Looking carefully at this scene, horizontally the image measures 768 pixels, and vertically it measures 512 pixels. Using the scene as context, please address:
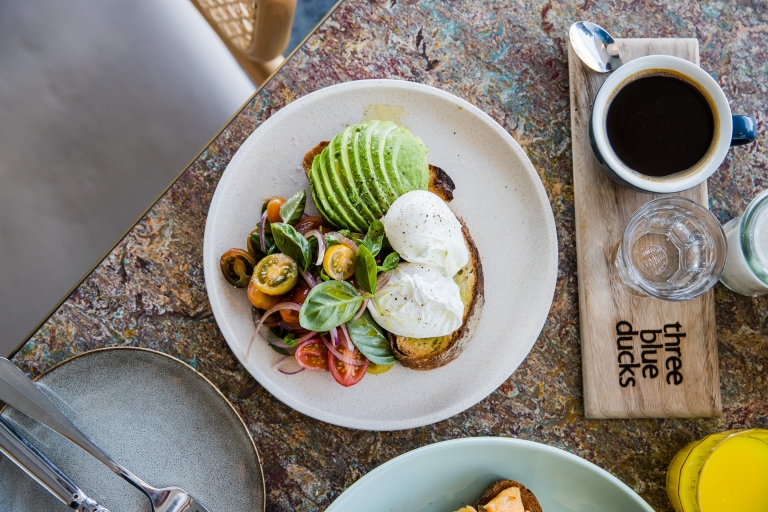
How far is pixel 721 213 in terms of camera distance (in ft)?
5.18

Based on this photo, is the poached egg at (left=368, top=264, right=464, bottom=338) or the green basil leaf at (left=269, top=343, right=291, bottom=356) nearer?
the poached egg at (left=368, top=264, right=464, bottom=338)

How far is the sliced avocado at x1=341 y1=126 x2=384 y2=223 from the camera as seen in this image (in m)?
1.35

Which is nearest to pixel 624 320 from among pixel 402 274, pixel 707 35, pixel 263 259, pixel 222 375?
pixel 402 274

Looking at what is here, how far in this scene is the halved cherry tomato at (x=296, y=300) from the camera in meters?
1.36

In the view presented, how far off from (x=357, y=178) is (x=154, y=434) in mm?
826

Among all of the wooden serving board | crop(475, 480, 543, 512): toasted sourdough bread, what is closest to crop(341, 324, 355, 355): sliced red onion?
crop(475, 480, 543, 512): toasted sourdough bread

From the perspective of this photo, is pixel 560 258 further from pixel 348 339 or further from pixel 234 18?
pixel 234 18

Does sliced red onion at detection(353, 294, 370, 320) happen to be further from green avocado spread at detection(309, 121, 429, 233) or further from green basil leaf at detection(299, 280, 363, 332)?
green avocado spread at detection(309, 121, 429, 233)

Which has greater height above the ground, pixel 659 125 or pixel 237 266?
pixel 237 266

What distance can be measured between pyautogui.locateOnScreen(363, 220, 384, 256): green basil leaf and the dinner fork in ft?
2.52

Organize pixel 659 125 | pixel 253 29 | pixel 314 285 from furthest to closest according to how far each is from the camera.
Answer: pixel 253 29 < pixel 659 125 < pixel 314 285

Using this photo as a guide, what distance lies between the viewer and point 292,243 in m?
1.30

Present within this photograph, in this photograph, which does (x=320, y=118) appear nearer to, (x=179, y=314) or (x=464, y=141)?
(x=464, y=141)

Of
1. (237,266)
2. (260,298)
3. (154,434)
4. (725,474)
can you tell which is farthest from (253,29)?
(725,474)
